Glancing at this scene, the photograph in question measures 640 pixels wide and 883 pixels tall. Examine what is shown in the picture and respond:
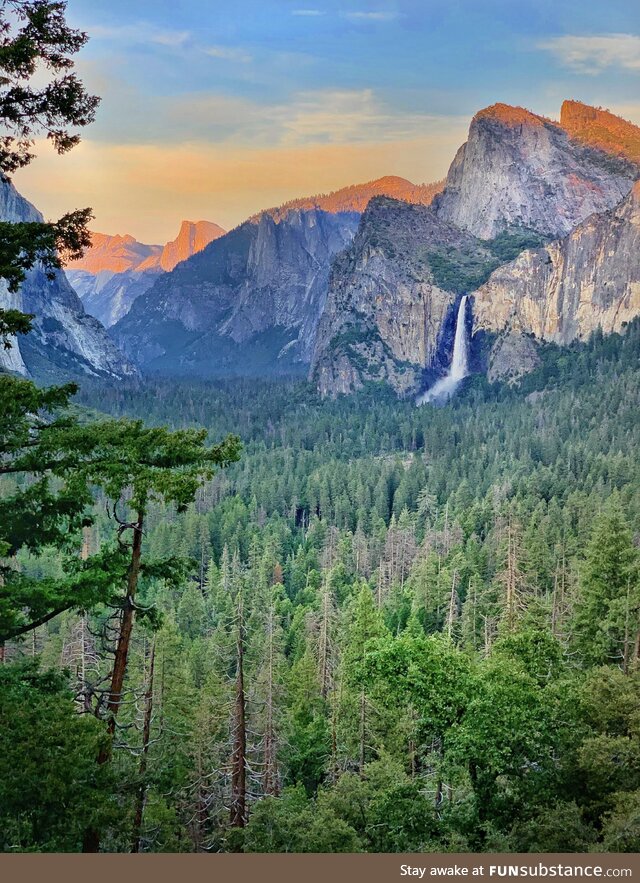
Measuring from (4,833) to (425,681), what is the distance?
947cm

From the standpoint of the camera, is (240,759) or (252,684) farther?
(252,684)

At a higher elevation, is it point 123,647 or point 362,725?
point 123,647

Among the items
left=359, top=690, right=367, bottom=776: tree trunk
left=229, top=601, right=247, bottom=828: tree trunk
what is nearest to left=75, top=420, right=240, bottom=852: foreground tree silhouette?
left=229, top=601, right=247, bottom=828: tree trunk

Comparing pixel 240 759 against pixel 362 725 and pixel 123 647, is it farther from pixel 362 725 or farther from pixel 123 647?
pixel 123 647

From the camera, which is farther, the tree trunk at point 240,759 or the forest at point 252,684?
the tree trunk at point 240,759

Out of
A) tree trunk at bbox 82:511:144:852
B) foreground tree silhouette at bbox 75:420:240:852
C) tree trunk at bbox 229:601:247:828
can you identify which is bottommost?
tree trunk at bbox 229:601:247:828

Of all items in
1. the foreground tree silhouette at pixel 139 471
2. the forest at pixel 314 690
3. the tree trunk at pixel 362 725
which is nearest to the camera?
the foreground tree silhouette at pixel 139 471

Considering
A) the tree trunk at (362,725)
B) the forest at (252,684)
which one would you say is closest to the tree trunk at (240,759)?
the forest at (252,684)

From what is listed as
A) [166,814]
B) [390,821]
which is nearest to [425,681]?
[390,821]

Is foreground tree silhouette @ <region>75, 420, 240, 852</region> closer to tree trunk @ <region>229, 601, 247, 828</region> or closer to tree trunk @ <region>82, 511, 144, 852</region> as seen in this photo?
tree trunk @ <region>82, 511, 144, 852</region>

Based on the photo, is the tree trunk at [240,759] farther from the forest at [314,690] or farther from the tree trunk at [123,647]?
the tree trunk at [123,647]

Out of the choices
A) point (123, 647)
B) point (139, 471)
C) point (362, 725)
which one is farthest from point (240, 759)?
point (139, 471)

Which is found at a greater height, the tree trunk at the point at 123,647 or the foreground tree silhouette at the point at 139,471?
the foreground tree silhouette at the point at 139,471

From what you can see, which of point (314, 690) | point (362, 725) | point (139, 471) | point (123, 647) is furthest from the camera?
point (314, 690)
